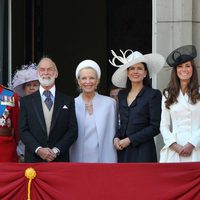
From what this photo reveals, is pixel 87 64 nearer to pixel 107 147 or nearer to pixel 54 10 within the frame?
pixel 107 147

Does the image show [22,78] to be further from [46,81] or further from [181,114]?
[181,114]

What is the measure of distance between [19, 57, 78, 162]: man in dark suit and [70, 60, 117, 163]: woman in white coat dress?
19cm

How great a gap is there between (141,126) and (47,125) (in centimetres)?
→ 89

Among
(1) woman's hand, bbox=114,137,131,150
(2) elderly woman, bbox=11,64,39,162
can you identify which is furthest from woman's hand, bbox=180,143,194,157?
(2) elderly woman, bbox=11,64,39,162

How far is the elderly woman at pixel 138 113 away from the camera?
6.78m

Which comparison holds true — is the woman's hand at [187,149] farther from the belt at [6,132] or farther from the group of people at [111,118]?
the belt at [6,132]

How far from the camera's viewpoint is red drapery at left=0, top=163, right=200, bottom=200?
6105 millimetres

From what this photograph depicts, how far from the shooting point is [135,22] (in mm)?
12031

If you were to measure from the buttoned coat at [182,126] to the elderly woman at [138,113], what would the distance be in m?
0.20

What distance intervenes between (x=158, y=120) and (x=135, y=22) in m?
5.45

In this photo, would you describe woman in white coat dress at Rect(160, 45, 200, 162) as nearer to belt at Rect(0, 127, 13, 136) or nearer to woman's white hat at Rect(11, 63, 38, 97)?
belt at Rect(0, 127, 13, 136)

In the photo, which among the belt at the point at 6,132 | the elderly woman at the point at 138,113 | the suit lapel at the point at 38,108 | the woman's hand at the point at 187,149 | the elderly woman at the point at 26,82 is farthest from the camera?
the elderly woman at the point at 26,82

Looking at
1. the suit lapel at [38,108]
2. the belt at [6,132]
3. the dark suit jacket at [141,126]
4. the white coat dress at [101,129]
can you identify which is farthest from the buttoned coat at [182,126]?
the belt at [6,132]

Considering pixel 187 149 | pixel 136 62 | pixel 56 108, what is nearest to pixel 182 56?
pixel 136 62
